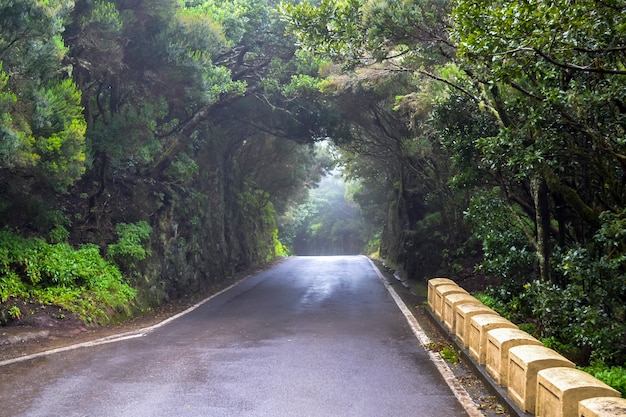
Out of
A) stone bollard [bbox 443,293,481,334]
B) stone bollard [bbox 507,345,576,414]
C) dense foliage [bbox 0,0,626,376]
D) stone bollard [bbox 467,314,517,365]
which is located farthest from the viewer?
stone bollard [bbox 443,293,481,334]

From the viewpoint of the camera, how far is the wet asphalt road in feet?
22.6

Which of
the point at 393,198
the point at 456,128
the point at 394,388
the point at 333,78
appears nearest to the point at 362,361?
the point at 394,388

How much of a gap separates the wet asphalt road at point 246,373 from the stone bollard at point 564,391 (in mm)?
1123

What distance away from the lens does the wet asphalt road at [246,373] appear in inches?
271

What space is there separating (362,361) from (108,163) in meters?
9.88

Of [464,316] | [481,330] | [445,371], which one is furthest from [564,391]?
[464,316]

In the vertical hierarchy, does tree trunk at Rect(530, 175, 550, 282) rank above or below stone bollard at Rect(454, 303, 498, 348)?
above

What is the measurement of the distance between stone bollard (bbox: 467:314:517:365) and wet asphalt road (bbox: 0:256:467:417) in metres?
0.71

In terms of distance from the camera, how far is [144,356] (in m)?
9.67

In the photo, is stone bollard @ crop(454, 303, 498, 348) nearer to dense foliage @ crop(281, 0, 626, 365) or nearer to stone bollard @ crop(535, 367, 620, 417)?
dense foliage @ crop(281, 0, 626, 365)

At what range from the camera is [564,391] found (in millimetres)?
5395

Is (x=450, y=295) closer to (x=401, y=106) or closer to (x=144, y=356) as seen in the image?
(x=144, y=356)

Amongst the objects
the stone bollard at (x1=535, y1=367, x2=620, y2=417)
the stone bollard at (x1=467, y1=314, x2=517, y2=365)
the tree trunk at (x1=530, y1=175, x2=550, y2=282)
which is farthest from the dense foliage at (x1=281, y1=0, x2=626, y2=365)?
the stone bollard at (x1=535, y1=367, x2=620, y2=417)

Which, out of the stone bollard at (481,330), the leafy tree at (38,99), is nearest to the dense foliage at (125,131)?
the leafy tree at (38,99)
